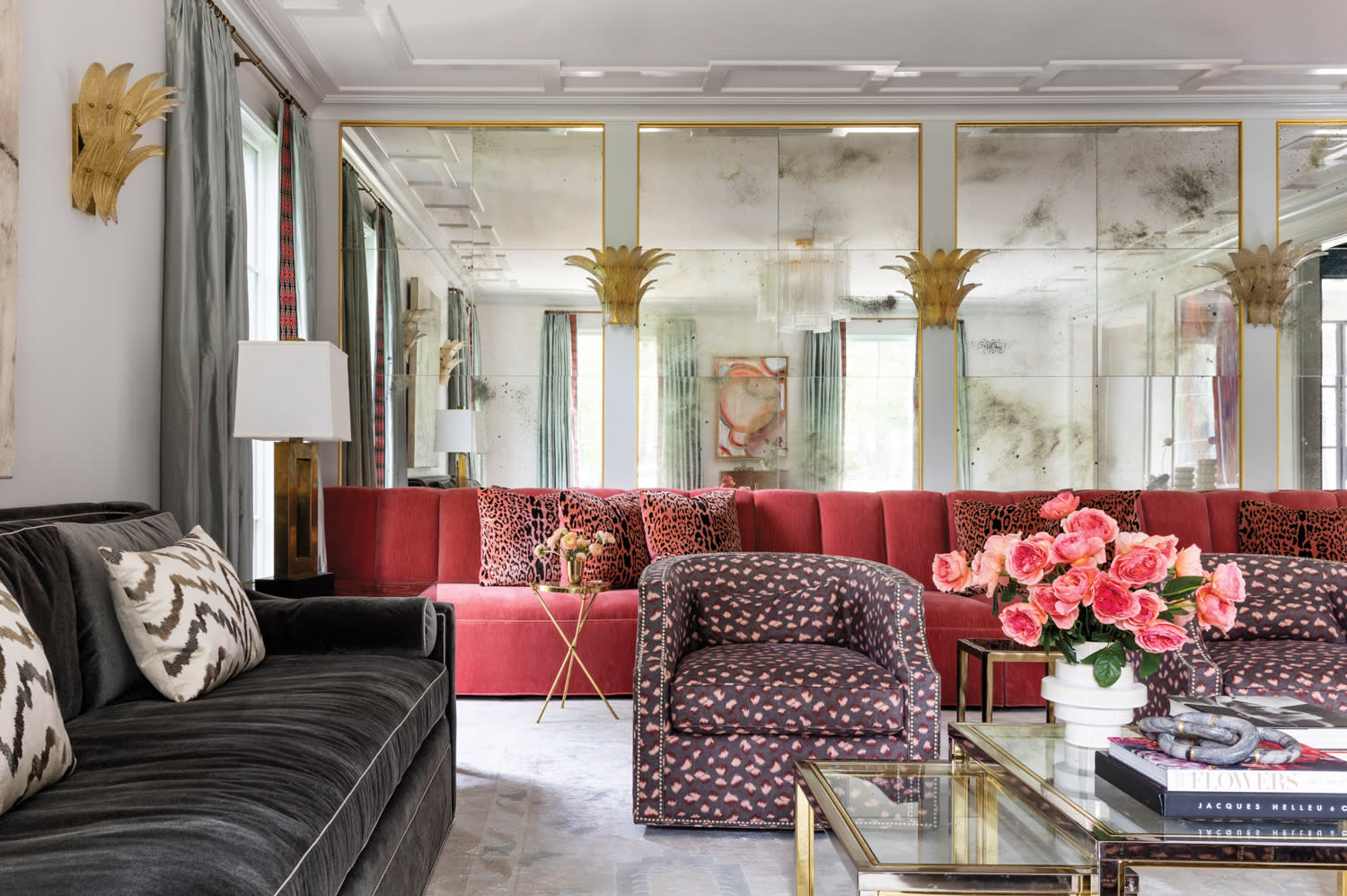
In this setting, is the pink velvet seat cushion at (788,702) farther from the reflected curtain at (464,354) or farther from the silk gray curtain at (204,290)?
the reflected curtain at (464,354)

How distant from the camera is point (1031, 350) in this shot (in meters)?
5.21

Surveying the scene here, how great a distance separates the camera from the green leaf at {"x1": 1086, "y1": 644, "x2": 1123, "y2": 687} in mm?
1819

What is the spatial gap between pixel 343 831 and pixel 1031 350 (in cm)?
468

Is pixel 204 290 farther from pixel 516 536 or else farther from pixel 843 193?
pixel 843 193

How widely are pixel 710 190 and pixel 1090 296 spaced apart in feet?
7.41

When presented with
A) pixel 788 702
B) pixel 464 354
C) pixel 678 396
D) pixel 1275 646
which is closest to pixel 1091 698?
pixel 788 702

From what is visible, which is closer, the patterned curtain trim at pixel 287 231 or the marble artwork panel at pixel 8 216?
the marble artwork panel at pixel 8 216

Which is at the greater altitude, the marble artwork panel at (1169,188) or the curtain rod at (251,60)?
the curtain rod at (251,60)

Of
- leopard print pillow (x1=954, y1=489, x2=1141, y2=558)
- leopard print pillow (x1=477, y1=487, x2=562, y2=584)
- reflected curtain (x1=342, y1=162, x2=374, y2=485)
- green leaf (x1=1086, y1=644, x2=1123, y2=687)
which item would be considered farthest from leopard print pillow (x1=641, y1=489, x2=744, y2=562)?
green leaf (x1=1086, y1=644, x2=1123, y2=687)

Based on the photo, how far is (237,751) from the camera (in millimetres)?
1572

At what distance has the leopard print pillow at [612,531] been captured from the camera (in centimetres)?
423

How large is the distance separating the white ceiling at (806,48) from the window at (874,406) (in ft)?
4.38

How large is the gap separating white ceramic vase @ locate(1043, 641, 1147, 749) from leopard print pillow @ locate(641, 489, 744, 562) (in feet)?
7.53

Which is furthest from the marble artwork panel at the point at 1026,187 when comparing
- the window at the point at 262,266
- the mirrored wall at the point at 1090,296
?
the window at the point at 262,266
